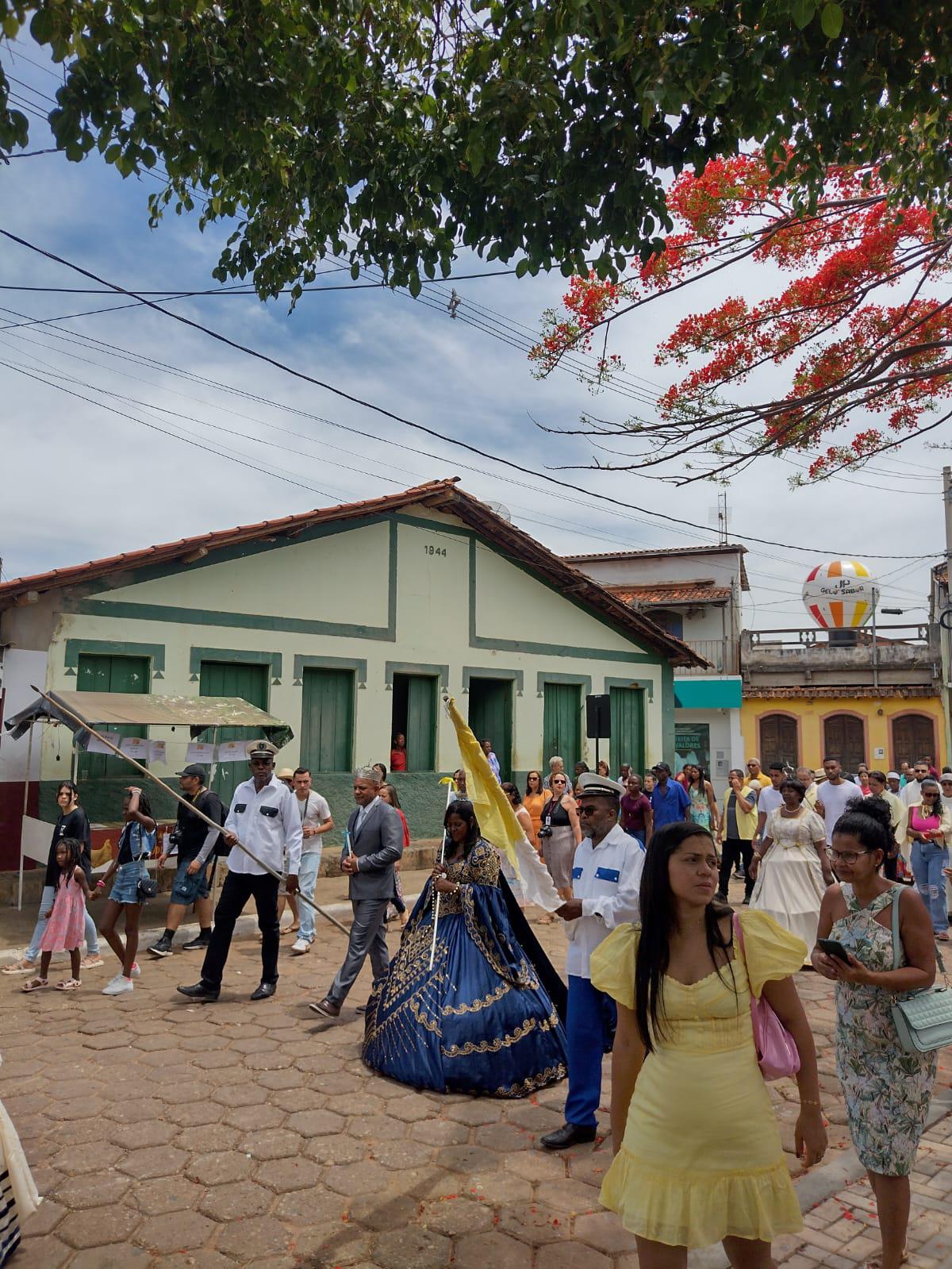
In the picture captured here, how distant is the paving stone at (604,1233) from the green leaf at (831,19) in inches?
179

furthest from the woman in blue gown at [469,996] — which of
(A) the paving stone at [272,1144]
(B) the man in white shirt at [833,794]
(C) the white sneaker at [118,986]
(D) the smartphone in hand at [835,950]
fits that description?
(B) the man in white shirt at [833,794]

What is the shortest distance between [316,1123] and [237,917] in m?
2.60

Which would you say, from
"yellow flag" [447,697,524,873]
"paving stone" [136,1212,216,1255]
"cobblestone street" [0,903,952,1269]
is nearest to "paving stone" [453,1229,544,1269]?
"cobblestone street" [0,903,952,1269]

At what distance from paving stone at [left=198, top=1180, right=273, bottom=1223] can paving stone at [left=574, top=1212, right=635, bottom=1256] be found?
4.38 ft

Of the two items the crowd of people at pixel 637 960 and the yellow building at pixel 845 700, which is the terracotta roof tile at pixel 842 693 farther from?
the crowd of people at pixel 637 960

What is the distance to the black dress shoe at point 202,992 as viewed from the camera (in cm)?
694

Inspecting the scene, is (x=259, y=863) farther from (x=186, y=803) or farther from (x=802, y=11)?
(x=802, y=11)

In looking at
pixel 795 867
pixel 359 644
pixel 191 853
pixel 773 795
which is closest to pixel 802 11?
pixel 795 867

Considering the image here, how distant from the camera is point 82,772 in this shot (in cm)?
1147

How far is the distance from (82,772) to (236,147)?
894 centimetres

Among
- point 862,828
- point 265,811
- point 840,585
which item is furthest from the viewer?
point 840,585

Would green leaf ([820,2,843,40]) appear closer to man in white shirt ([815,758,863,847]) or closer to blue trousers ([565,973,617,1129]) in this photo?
blue trousers ([565,973,617,1129])

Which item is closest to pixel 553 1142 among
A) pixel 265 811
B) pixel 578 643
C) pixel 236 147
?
pixel 265 811

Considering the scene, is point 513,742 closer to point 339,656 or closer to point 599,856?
point 339,656
